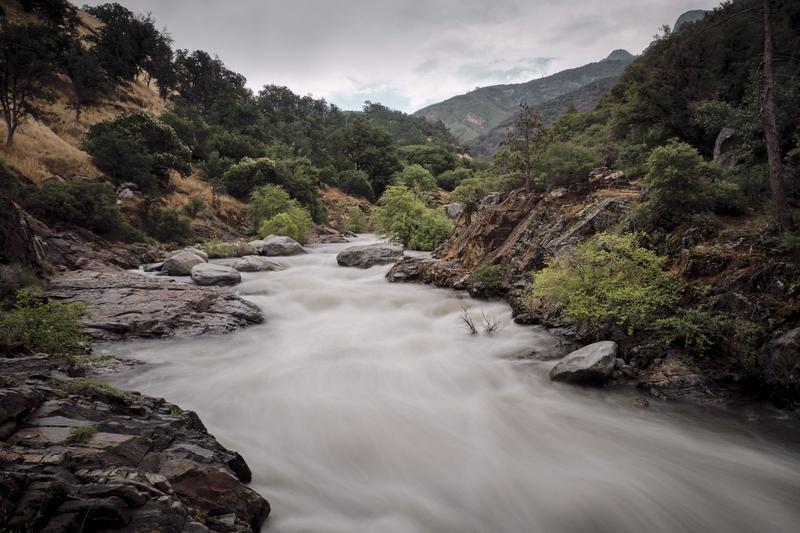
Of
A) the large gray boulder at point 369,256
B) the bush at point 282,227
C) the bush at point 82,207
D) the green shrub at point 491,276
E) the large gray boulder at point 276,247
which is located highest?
the bush at point 82,207

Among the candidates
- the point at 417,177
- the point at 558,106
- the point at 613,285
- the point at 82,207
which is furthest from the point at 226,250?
the point at 558,106

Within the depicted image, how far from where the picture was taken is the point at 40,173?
22.7 meters

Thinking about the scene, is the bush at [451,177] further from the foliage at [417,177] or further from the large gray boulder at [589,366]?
the large gray boulder at [589,366]

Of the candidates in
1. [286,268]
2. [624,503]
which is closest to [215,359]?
[624,503]

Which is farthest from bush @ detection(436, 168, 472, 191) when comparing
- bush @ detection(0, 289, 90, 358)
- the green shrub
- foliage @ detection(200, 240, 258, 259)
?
bush @ detection(0, 289, 90, 358)

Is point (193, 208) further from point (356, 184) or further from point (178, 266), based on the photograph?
point (356, 184)

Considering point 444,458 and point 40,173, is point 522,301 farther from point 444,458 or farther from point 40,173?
point 40,173

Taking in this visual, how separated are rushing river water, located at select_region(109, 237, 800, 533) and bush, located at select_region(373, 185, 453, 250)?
1675 cm

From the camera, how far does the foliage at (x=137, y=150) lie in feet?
92.5

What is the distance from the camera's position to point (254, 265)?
20406 millimetres

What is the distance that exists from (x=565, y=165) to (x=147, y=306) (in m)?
16.6

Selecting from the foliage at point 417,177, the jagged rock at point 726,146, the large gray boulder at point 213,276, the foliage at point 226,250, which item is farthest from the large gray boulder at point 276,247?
the foliage at point 417,177

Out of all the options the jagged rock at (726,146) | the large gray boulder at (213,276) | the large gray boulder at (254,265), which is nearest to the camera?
the jagged rock at (726,146)

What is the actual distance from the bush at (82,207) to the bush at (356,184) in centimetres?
4312
